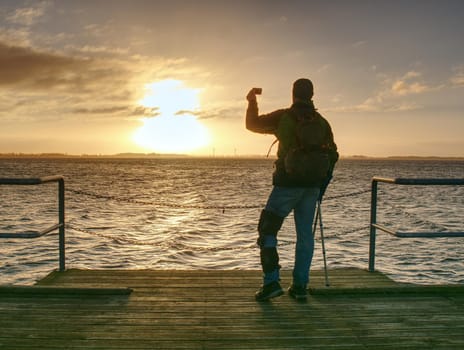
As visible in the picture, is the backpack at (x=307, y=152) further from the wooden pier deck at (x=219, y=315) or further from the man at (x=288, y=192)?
the wooden pier deck at (x=219, y=315)

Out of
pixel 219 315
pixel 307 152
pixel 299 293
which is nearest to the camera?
pixel 219 315

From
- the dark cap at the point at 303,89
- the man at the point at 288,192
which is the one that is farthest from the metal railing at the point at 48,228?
the dark cap at the point at 303,89

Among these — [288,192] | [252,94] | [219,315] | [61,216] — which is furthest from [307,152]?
[61,216]

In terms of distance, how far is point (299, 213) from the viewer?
5.18m

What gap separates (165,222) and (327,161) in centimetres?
1936

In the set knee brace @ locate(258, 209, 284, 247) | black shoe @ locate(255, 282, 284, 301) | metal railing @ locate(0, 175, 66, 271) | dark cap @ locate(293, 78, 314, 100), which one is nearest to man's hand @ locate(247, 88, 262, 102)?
dark cap @ locate(293, 78, 314, 100)

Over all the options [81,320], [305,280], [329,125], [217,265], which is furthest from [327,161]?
[217,265]

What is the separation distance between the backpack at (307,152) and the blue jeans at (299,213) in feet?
0.75

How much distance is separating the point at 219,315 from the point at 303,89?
2581 mm

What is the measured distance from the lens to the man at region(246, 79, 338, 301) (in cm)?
488

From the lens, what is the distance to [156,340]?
398cm

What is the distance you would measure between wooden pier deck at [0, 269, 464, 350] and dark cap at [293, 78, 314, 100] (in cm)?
233

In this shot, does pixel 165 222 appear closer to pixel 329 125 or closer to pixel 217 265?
pixel 217 265

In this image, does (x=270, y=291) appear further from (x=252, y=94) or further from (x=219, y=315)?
(x=252, y=94)
